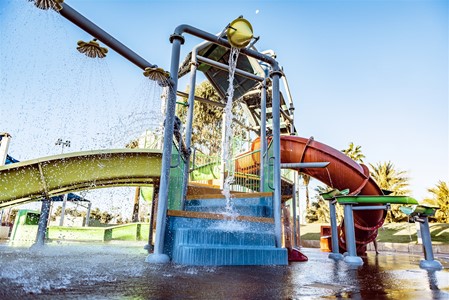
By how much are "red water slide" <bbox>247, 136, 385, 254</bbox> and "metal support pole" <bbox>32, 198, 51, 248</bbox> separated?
240 inches

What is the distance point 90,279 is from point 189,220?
229cm

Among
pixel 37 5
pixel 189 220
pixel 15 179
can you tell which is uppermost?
pixel 37 5

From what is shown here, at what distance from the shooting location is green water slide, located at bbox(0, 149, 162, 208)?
23.4ft

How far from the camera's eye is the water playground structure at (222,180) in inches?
166

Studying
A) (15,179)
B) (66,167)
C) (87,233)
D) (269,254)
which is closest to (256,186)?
(269,254)

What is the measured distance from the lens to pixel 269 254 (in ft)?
14.8

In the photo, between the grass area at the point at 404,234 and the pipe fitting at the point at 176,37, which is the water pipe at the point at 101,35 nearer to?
the pipe fitting at the point at 176,37

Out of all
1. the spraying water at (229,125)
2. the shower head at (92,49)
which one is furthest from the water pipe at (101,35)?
the spraying water at (229,125)

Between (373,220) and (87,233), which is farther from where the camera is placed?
(87,233)

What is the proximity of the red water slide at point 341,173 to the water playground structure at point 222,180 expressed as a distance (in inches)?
1.3

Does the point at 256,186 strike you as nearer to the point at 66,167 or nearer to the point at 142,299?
the point at 66,167

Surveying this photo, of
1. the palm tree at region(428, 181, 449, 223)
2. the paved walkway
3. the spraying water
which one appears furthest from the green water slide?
the palm tree at region(428, 181, 449, 223)

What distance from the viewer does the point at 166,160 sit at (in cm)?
448

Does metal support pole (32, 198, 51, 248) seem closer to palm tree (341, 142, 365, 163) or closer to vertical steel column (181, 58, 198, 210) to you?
vertical steel column (181, 58, 198, 210)
